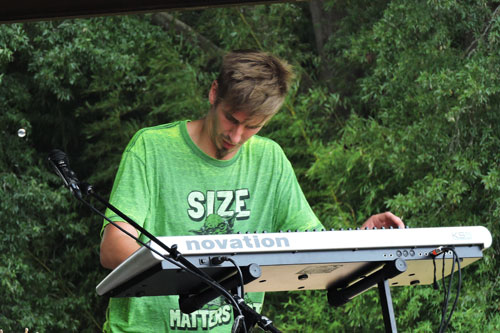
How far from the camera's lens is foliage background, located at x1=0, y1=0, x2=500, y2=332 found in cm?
477

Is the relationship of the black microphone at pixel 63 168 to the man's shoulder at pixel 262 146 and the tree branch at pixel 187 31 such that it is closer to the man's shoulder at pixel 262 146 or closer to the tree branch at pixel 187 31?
the man's shoulder at pixel 262 146

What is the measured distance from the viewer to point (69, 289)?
6629 mm

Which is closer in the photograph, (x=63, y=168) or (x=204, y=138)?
(x=63, y=168)

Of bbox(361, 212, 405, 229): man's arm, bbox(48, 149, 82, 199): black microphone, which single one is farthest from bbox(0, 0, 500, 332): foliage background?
bbox(48, 149, 82, 199): black microphone

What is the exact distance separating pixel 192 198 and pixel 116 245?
1.09ft

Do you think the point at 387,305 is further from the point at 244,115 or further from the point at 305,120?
the point at 305,120

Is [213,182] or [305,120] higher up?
[213,182]

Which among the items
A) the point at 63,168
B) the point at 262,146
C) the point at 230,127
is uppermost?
the point at 63,168

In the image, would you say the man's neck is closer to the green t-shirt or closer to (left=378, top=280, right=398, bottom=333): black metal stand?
the green t-shirt

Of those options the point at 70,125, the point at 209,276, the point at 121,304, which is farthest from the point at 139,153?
the point at 70,125

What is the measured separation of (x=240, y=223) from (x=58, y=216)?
4.35m

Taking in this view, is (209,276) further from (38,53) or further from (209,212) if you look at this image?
(38,53)

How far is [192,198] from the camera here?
227cm

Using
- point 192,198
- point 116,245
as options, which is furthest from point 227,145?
point 116,245
